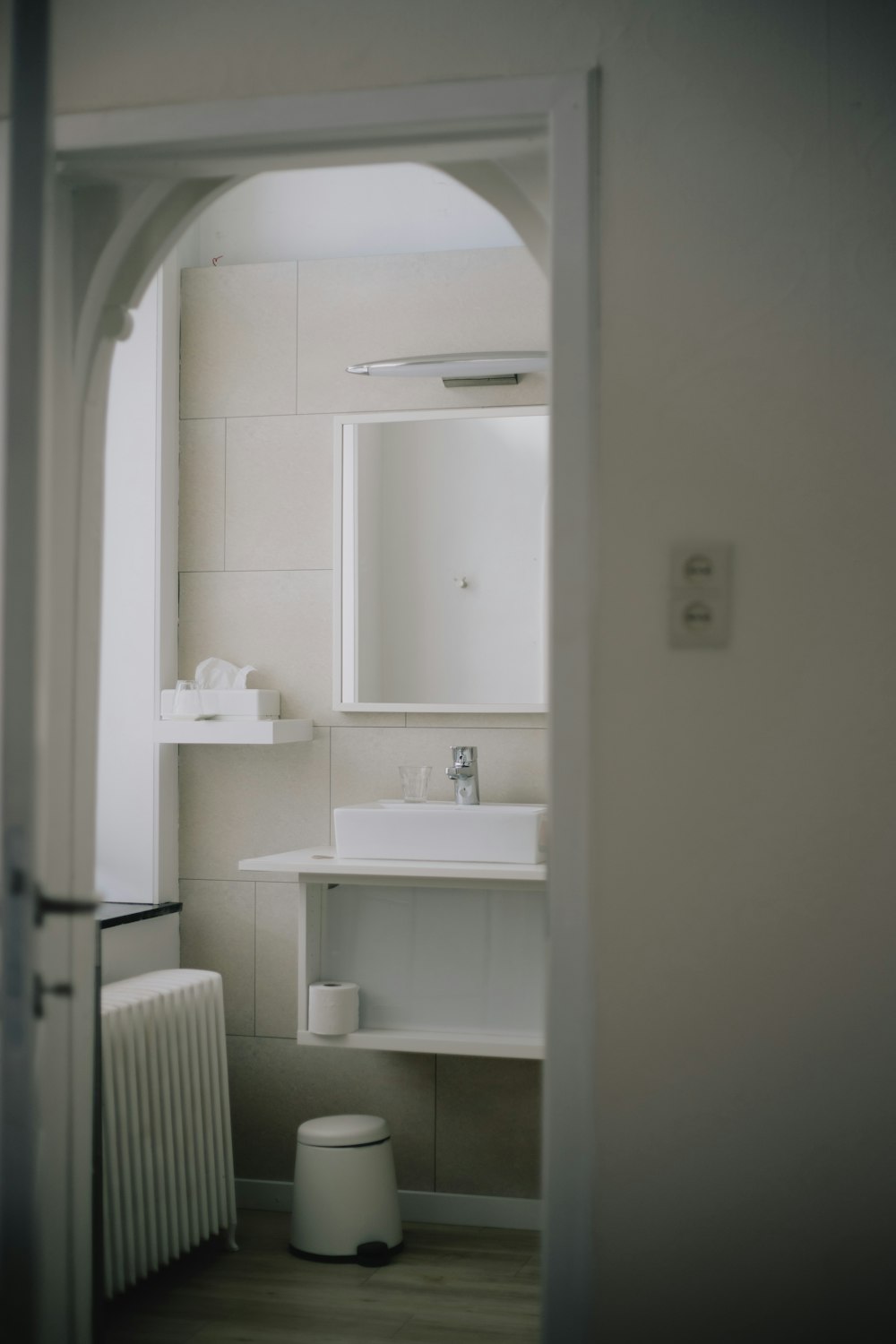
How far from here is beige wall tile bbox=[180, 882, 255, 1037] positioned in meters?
3.55

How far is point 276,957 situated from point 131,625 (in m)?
1.00

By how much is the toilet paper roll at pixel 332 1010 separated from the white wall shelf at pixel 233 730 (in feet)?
2.17

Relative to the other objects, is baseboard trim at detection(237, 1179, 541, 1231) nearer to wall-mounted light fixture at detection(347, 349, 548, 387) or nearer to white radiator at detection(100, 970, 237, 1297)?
white radiator at detection(100, 970, 237, 1297)

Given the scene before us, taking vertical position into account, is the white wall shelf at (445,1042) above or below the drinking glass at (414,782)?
below

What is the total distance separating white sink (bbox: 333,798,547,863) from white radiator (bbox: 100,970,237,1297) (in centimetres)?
56

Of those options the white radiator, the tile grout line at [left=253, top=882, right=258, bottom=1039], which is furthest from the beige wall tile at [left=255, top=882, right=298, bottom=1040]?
the white radiator

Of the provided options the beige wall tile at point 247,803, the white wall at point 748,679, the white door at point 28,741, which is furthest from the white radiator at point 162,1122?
the white wall at point 748,679

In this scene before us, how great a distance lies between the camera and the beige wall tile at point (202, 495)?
3621 millimetres

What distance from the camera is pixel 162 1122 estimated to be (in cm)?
290

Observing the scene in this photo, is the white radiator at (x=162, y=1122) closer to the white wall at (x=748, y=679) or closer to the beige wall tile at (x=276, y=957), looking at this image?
the beige wall tile at (x=276, y=957)

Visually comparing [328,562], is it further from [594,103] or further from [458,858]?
[594,103]

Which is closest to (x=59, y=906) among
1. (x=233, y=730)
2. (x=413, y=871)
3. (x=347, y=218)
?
(x=413, y=871)

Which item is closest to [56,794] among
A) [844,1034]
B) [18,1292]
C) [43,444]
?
[43,444]

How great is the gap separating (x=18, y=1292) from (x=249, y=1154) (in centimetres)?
193
